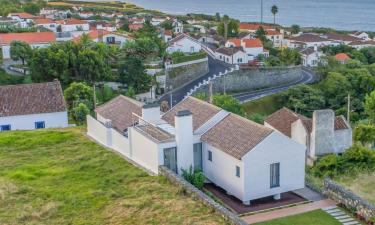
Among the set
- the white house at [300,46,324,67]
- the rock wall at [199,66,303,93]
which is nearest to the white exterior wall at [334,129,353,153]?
the rock wall at [199,66,303,93]

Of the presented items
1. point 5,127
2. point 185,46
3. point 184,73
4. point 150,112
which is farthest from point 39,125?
point 185,46

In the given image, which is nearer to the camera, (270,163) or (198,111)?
(270,163)

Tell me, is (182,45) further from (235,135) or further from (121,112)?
(235,135)

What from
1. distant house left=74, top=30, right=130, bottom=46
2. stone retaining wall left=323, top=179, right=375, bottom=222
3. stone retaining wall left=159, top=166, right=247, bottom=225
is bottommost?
stone retaining wall left=323, top=179, right=375, bottom=222

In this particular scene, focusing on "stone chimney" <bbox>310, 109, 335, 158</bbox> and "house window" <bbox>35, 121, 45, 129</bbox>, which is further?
"house window" <bbox>35, 121, 45, 129</bbox>

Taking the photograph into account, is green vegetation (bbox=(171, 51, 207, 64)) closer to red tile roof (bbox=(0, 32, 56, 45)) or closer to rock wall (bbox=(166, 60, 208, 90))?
rock wall (bbox=(166, 60, 208, 90))

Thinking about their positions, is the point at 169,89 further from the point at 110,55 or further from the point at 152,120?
the point at 152,120
